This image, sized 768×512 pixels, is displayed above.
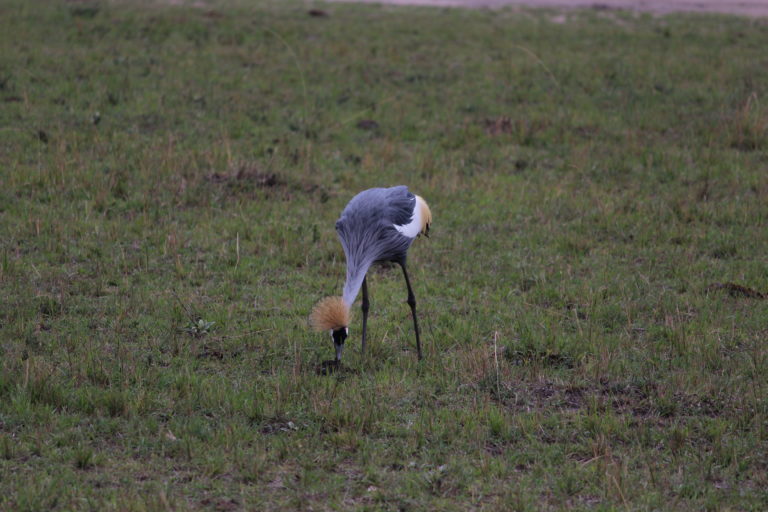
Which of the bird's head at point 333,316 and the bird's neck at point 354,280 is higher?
the bird's neck at point 354,280

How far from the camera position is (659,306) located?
318 inches

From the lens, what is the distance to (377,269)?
934 centimetres

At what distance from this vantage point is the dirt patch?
21.9 m

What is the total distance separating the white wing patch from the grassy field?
0.93 m

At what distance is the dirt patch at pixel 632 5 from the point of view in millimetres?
21922

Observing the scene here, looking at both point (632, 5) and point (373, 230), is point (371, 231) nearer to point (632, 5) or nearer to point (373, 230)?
point (373, 230)

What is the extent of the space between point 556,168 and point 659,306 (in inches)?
168

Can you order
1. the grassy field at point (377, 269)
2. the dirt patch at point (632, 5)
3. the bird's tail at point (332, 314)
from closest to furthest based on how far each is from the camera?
the grassy field at point (377, 269)
the bird's tail at point (332, 314)
the dirt patch at point (632, 5)

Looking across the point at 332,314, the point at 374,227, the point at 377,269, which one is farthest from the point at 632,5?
the point at 332,314

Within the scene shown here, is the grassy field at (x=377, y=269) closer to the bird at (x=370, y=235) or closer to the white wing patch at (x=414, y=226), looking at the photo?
the bird at (x=370, y=235)

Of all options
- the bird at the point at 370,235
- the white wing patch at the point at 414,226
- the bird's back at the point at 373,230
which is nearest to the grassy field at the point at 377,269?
the bird at the point at 370,235

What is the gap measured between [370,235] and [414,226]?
0.68m

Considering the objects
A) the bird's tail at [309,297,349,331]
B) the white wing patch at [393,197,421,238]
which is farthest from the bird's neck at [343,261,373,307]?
the white wing patch at [393,197,421,238]

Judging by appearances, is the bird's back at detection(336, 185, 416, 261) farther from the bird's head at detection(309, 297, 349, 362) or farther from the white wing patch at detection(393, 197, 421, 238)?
the bird's head at detection(309, 297, 349, 362)
